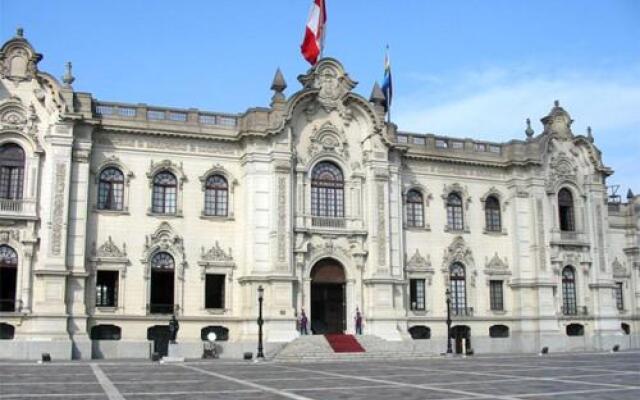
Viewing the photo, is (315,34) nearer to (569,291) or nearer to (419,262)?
(419,262)

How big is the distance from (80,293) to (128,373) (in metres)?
11.2

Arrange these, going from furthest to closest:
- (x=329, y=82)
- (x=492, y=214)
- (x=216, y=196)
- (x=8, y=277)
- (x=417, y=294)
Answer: (x=492, y=214) < (x=417, y=294) < (x=329, y=82) < (x=216, y=196) < (x=8, y=277)

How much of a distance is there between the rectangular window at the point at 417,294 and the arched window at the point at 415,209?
337cm

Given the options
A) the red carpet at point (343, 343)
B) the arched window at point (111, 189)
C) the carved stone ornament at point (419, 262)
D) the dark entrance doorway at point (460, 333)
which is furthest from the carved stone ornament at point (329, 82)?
the dark entrance doorway at point (460, 333)

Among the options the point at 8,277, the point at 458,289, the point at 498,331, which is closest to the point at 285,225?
the point at 458,289

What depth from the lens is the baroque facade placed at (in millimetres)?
37250

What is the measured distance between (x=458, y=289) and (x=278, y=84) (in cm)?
1614

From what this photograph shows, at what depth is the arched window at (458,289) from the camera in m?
45.5

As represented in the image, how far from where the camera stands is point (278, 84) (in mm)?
42125

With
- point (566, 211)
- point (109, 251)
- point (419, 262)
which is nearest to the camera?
point (109, 251)

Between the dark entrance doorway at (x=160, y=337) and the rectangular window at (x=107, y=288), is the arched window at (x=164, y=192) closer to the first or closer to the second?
the rectangular window at (x=107, y=288)

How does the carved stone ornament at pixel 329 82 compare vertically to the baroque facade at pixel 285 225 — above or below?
above

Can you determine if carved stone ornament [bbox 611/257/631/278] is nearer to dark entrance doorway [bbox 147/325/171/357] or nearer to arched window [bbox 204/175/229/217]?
arched window [bbox 204/175/229/217]

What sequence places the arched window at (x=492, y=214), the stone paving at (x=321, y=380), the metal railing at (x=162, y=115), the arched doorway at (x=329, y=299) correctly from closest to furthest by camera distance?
the stone paving at (x=321, y=380), the metal railing at (x=162, y=115), the arched doorway at (x=329, y=299), the arched window at (x=492, y=214)
